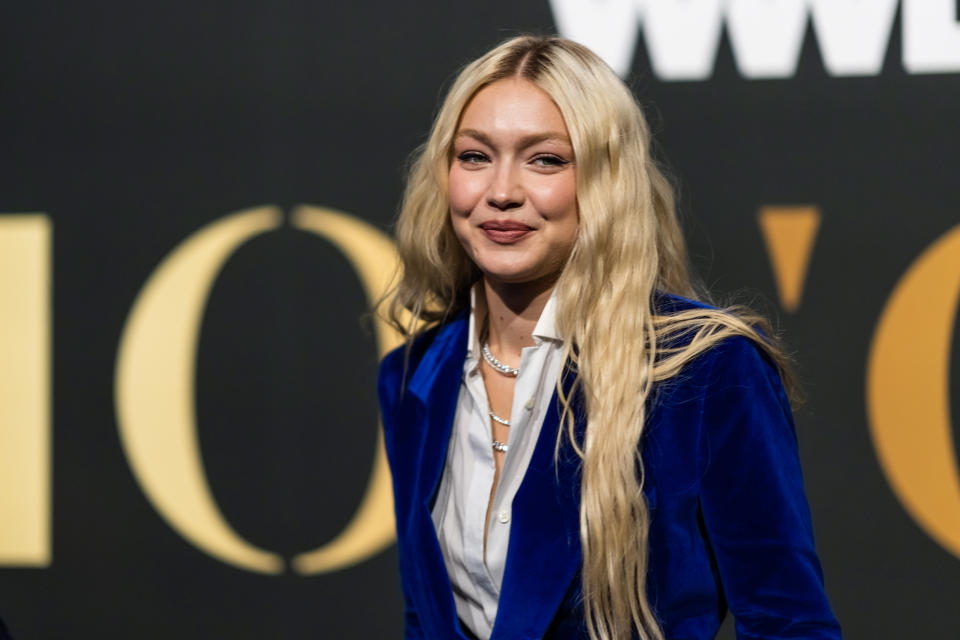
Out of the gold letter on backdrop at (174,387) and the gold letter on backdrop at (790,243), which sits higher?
the gold letter on backdrop at (790,243)

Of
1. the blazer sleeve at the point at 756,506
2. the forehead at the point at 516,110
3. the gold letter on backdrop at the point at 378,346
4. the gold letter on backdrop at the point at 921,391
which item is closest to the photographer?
the blazer sleeve at the point at 756,506

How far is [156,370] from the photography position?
9.09ft

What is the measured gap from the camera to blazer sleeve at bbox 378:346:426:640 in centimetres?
163

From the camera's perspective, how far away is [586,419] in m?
1.40

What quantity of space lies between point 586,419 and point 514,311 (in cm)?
22

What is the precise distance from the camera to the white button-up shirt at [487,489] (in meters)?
1.43

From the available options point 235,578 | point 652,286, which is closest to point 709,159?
point 652,286

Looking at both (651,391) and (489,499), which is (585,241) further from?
(489,499)

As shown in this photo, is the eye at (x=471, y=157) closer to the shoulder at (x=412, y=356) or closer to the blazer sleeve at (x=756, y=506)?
the shoulder at (x=412, y=356)

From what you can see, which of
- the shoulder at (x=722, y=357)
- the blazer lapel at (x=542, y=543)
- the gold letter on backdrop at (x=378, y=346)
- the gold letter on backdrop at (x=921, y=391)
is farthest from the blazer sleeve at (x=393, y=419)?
the gold letter on backdrop at (x=921, y=391)

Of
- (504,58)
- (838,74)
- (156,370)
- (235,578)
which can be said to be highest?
(838,74)

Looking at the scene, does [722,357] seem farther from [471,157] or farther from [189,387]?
[189,387]

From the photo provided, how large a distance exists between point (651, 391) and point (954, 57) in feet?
5.30

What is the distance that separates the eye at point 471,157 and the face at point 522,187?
0.02m
